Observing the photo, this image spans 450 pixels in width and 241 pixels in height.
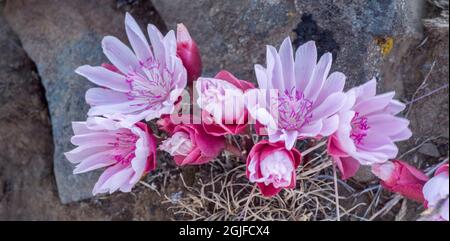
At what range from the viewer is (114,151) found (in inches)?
48.4

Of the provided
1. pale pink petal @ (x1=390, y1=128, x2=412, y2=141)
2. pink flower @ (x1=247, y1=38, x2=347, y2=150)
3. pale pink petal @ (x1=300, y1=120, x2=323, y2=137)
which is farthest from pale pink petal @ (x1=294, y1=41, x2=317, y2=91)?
pale pink petal @ (x1=390, y1=128, x2=412, y2=141)

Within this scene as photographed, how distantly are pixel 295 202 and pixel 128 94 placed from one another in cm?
51

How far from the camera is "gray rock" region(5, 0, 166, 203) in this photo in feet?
5.19

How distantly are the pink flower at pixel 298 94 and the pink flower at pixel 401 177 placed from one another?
18 centimetres

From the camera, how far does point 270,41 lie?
149cm

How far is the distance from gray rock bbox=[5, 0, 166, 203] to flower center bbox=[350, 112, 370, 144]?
74 centimetres

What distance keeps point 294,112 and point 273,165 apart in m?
0.17

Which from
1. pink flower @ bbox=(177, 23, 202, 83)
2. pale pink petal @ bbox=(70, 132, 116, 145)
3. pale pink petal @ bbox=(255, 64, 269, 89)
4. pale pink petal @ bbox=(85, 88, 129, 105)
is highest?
pink flower @ bbox=(177, 23, 202, 83)

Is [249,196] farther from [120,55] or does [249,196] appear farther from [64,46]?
[64,46]

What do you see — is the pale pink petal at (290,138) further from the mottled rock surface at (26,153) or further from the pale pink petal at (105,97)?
the mottled rock surface at (26,153)

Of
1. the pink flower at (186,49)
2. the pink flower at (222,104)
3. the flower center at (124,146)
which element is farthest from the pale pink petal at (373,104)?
the flower center at (124,146)

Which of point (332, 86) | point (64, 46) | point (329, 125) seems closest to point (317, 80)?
point (332, 86)

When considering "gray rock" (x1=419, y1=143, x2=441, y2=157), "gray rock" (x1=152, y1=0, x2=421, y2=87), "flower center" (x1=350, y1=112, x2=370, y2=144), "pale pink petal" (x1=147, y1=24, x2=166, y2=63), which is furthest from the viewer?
"gray rock" (x1=419, y1=143, x2=441, y2=157)

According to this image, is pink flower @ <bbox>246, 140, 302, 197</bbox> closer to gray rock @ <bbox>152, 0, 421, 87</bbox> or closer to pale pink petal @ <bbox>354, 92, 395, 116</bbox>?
pale pink petal @ <bbox>354, 92, 395, 116</bbox>
